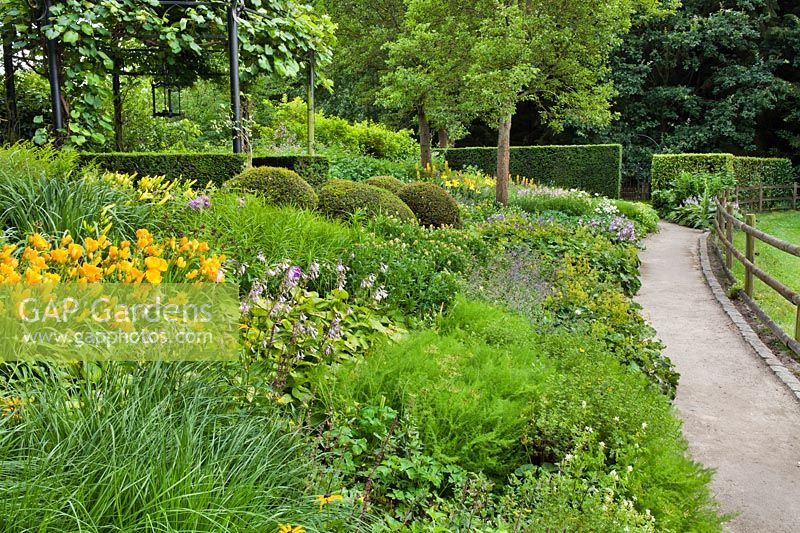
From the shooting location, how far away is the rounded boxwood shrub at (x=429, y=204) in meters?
8.39

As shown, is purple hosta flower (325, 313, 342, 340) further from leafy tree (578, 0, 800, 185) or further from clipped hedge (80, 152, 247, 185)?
leafy tree (578, 0, 800, 185)

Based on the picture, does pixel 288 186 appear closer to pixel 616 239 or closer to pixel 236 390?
pixel 236 390

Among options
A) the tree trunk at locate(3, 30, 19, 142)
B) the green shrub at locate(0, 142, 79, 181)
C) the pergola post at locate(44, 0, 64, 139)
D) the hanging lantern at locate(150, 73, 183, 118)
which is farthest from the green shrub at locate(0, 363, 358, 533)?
the hanging lantern at locate(150, 73, 183, 118)

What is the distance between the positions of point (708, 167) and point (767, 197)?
2519mm

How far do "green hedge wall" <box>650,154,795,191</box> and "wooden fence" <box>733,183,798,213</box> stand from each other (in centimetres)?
50

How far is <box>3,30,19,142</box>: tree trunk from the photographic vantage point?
8.96m

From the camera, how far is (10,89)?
955 cm

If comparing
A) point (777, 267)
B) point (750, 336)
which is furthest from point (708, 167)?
point (750, 336)

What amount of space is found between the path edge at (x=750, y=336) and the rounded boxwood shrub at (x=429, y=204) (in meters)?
3.51

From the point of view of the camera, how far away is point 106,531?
5.60 ft

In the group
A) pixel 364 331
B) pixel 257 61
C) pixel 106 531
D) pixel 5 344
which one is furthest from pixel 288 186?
pixel 106 531

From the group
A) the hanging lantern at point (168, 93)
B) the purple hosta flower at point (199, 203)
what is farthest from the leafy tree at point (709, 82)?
the purple hosta flower at point (199, 203)

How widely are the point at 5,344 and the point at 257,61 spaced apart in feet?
25.0

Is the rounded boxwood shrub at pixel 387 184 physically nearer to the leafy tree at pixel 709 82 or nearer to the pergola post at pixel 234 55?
the pergola post at pixel 234 55
